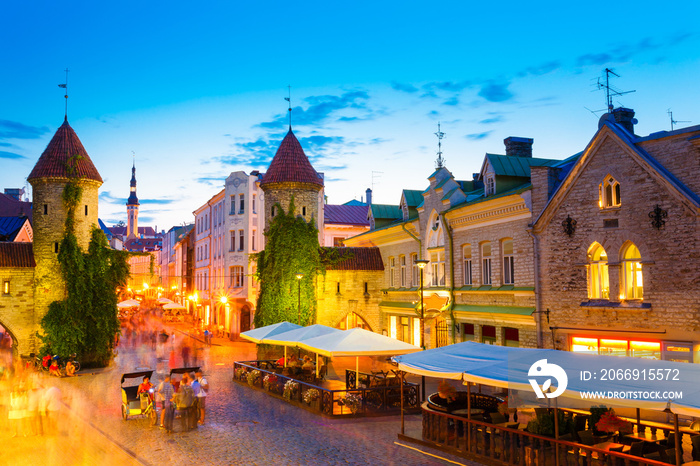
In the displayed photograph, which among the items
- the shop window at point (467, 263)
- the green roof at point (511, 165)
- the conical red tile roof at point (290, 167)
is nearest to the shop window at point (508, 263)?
the shop window at point (467, 263)

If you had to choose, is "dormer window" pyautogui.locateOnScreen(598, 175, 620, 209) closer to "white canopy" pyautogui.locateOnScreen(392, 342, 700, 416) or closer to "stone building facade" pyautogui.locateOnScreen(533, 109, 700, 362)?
"stone building facade" pyautogui.locateOnScreen(533, 109, 700, 362)

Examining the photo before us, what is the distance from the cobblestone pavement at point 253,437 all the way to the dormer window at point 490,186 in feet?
39.5

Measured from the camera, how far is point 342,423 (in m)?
18.0

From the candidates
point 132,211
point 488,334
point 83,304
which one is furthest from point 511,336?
point 132,211

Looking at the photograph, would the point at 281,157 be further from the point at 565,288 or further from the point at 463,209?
the point at 565,288

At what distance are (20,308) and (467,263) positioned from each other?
24.1m

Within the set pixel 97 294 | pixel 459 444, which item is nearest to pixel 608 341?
pixel 459 444

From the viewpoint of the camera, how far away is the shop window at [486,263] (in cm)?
2684

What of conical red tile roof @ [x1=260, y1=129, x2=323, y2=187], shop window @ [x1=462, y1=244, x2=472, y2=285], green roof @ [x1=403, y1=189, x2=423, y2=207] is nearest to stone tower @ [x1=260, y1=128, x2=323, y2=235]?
conical red tile roof @ [x1=260, y1=129, x2=323, y2=187]

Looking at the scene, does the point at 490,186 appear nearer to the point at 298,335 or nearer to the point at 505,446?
the point at 298,335

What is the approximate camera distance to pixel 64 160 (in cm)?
3319

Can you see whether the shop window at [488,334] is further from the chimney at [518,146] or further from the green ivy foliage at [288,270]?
the green ivy foliage at [288,270]

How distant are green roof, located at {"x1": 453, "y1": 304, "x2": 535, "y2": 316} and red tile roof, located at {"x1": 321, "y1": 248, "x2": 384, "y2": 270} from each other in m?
9.97

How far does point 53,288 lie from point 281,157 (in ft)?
49.4
